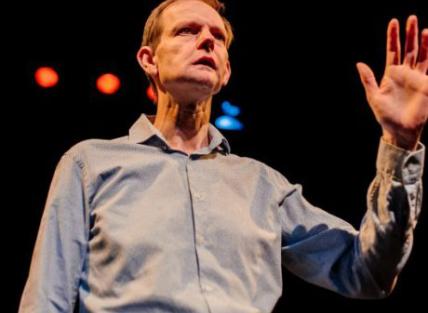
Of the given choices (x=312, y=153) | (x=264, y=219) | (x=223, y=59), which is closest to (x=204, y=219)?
(x=264, y=219)

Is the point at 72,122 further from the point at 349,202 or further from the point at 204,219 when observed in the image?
the point at 204,219

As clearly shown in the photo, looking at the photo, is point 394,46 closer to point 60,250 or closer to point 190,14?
point 190,14

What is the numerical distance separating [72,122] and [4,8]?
2.19 feet

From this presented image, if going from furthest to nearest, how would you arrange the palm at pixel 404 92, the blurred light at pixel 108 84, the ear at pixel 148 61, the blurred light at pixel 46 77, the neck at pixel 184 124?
1. the blurred light at pixel 108 84
2. the blurred light at pixel 46 77
3. the ear at pixel 148 61
4. the neck at pixel 184 124
5. the palm at pixel 404 92

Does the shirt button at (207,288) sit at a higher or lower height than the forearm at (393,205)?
lower

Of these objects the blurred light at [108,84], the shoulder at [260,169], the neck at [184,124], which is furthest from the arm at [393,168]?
the blurred light at [108,84]

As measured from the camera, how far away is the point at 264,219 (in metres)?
1.91

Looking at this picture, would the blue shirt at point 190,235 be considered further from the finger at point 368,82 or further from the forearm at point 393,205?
the finger at point 368,82

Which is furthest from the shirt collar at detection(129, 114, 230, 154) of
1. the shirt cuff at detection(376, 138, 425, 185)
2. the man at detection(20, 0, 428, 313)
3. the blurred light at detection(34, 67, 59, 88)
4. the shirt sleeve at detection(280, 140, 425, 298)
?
the blurred light at detection(34, 67, 59, 88)

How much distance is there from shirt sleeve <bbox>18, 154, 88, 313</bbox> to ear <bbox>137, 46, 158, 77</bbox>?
503 millimetres

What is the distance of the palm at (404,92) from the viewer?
1.64 m

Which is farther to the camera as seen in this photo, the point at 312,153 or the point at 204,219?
the point at 312,153

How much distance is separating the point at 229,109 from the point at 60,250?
2.30 metres

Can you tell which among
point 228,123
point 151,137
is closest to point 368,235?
point 151,137
